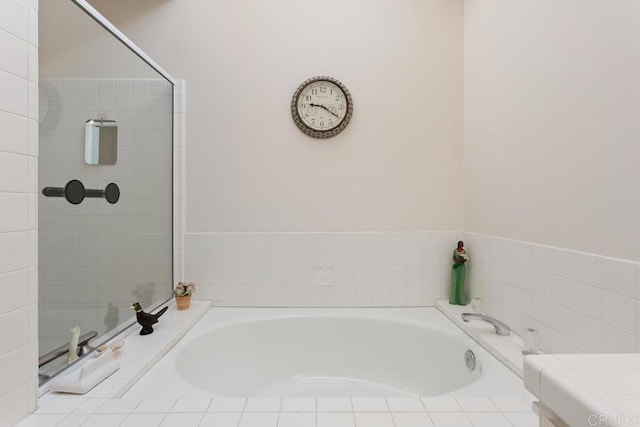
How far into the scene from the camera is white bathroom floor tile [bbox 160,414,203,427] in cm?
88

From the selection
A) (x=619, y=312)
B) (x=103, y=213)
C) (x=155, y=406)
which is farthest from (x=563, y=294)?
(x=103, y=213)

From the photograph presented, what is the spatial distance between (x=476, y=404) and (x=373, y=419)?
12.8 inches

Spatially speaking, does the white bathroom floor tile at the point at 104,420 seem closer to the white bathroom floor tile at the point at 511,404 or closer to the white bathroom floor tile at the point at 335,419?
the white bathroom floor tile at the point at 335,419

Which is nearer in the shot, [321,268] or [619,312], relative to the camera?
[619,312]

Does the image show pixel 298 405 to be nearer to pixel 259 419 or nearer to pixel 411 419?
pixel 259 419

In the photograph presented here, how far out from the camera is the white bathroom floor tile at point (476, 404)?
95cm

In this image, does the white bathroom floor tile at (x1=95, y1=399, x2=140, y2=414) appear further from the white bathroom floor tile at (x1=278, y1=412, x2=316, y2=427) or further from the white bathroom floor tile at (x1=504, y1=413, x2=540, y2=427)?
the white bathroom floor tile at (x1=504, y1=413, x2=540, y2=427)

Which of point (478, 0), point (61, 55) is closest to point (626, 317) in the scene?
point (478, 0)

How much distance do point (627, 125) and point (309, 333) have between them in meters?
1.59

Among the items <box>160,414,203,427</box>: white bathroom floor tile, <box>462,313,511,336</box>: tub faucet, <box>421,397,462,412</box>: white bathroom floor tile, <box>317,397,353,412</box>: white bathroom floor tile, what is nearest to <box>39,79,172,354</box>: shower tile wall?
<box>160,414,203,427</box>: white bathroom floor tile

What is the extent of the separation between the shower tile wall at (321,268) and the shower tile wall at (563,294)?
1.17 feet

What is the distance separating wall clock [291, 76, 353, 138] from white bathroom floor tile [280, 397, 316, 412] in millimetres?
1408

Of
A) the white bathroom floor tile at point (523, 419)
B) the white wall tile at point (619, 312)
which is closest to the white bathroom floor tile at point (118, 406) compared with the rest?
the white bathroom floor tile at point (523, 419)

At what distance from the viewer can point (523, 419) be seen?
0.89 metres
